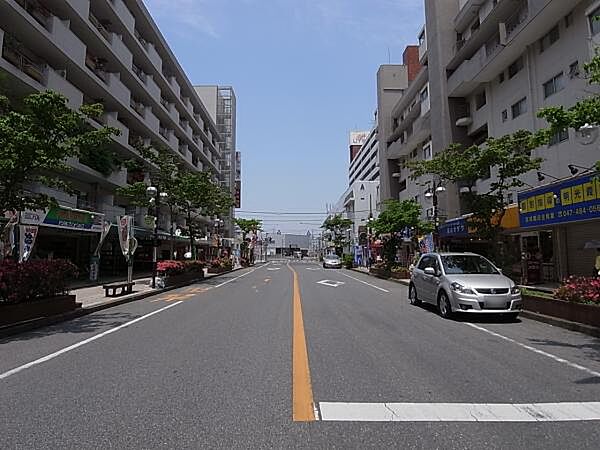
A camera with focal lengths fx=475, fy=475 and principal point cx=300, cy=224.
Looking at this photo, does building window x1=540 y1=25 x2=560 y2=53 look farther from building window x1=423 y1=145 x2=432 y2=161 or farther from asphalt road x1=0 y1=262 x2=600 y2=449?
asphalt road x1=0 y1=262 x2=600 y2=449

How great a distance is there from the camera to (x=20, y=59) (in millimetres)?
21125

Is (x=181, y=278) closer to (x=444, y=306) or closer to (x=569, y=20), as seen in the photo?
(x=444, y=306)

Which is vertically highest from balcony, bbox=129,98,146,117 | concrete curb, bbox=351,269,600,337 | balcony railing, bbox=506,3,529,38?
balcony railing, bbox=506,3,529,38

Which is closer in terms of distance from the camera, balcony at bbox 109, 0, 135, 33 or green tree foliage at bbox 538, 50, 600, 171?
green tree foliage at bbox 538, 50, 600, 171

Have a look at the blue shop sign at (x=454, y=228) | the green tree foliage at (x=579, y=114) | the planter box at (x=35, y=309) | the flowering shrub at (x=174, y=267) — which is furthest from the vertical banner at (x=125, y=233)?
the green tree foliage at (x=579, y=114)

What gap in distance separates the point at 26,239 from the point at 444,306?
14964mm

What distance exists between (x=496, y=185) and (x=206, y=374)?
41.9ft

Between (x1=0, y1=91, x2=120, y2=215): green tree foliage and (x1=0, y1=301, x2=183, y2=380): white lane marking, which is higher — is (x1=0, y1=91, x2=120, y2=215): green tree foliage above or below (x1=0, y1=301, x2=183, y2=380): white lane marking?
above

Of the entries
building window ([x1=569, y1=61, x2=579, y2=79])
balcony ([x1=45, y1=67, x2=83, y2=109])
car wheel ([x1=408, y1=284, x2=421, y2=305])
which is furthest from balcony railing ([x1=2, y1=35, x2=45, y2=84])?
building window ([x1=569, y1=61, x2=579, y2=79])

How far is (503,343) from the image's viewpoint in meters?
8.62

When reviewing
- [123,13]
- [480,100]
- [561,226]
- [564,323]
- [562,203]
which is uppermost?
[123,13]

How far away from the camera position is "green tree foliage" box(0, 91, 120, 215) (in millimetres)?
10188

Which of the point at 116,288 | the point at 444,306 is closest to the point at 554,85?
the point at 444,306

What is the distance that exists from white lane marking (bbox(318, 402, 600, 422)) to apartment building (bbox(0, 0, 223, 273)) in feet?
43.4
